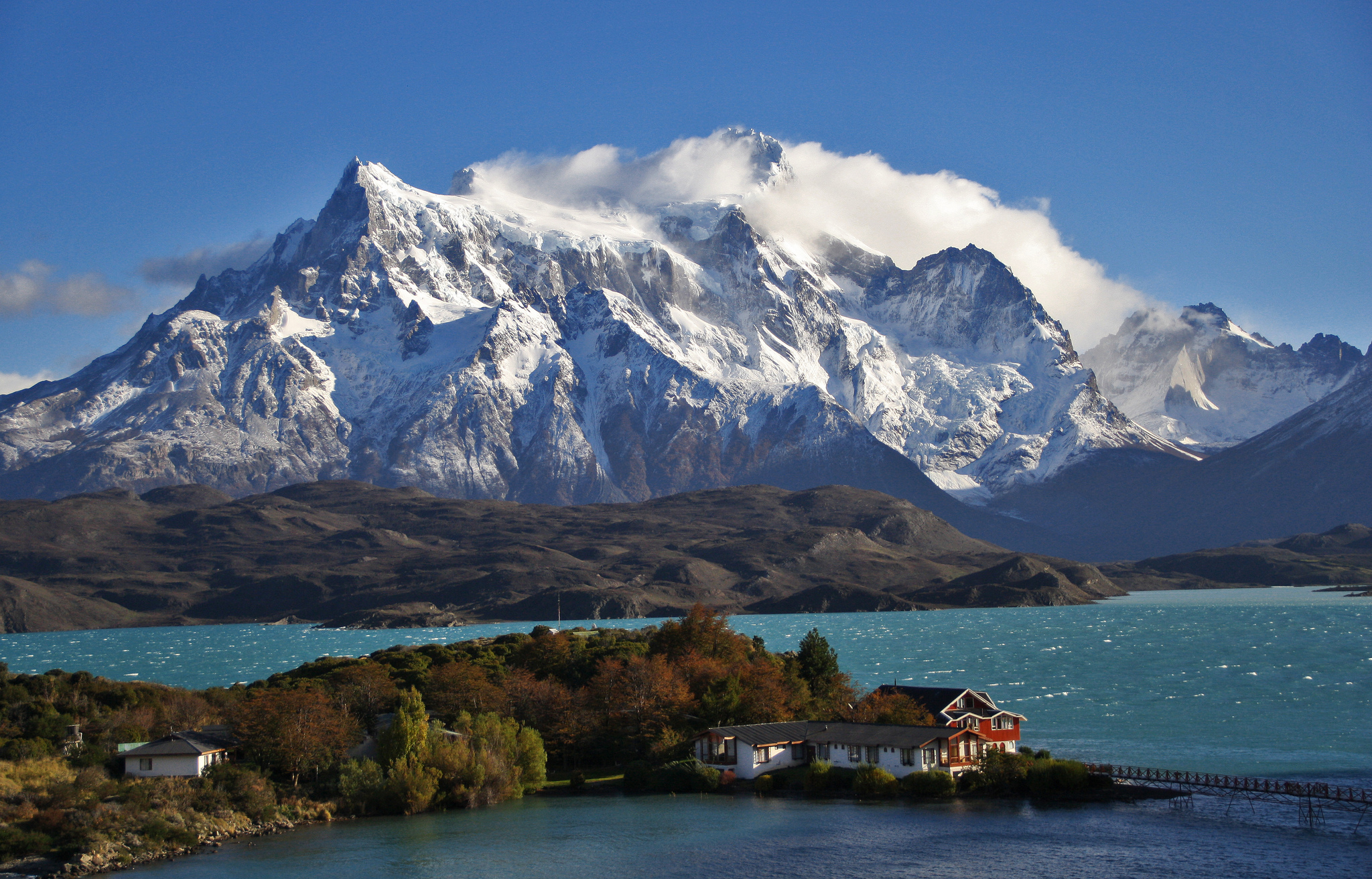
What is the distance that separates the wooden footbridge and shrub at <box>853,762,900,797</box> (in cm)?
1265

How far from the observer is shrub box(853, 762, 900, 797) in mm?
80250

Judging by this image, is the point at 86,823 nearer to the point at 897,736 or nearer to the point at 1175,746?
the point at 897,736

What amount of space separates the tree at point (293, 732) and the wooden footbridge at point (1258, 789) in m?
48.6

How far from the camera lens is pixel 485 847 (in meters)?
69.9

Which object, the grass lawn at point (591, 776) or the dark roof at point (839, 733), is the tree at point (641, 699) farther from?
the dark roof at point (839, 733)

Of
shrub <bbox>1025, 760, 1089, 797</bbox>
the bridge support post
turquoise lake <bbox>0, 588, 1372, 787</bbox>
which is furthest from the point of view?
turquoise lake <bbox>0, 588, 1372, 787</bbox>

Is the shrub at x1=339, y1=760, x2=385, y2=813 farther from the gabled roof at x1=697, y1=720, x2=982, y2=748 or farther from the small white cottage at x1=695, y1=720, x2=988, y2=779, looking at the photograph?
the gabled roof at x1=697, y1=720, x2=982, y2=748

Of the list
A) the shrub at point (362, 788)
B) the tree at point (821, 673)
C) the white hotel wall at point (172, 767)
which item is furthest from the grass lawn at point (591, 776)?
the white hotel wall at point (172, 767)

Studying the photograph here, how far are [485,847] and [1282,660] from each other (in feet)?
422

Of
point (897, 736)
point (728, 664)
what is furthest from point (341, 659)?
point (897, 736)

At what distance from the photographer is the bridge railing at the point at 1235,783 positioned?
253ft

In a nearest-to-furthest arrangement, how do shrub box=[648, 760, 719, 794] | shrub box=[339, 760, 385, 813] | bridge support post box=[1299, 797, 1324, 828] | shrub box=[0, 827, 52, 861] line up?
shrub box=[0, 827, 52, 861]
bridge support post box=[1299, 797, 1324, 828]
shrub box=[339, 760, 385, 813]
shrub box=[648, 760, 719, 794]

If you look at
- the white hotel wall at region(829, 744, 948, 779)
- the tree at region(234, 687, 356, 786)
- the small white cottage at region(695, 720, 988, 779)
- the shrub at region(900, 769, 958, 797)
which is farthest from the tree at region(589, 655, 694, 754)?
the tree at region(234, 687, 356, 786)

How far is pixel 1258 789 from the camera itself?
79.2 meters
